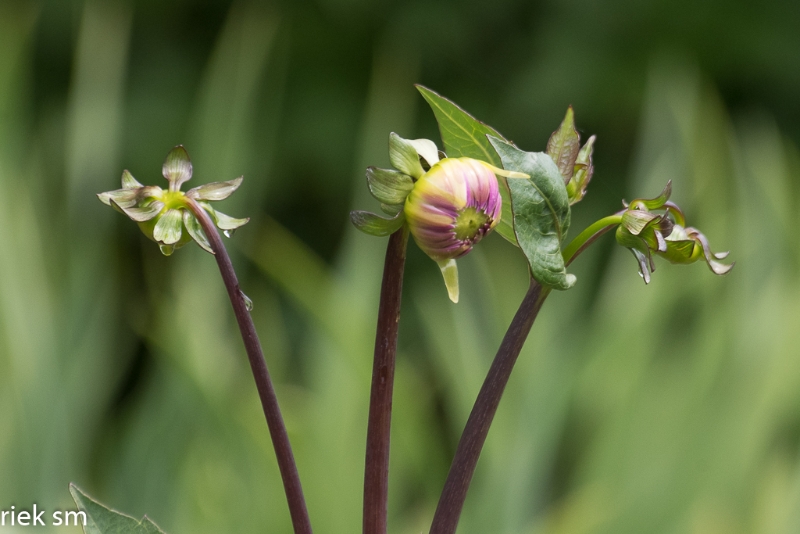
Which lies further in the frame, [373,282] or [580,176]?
[373,282]

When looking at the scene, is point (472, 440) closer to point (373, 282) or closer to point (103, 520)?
point (103, 520)

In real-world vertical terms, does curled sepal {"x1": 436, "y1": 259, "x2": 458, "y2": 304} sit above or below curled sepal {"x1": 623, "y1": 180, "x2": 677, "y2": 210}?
below

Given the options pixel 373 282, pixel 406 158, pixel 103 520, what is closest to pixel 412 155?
pixel 406 158

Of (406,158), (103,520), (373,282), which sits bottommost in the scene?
(103,520)

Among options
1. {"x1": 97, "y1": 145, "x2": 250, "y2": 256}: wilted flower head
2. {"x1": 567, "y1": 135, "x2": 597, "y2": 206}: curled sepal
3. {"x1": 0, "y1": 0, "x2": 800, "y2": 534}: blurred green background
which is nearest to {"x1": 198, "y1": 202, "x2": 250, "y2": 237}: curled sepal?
{"x1": 97, "y1": 145, "x2": 250, "y2": 256}: wilted flower head

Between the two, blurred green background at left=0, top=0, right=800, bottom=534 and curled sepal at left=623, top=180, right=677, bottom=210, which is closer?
curled sepal at left=623, top=180, right=677, bottom=210

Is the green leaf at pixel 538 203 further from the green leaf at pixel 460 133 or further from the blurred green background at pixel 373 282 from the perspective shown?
the blurred green background at pixel 373 282

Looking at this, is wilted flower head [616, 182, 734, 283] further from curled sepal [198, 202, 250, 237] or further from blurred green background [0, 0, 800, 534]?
blurred green background [0, 0, 800, 534]

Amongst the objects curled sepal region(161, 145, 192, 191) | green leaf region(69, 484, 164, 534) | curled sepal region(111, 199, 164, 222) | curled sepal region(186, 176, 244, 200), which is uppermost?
curled sepal region(161, 145, 192, 191)
